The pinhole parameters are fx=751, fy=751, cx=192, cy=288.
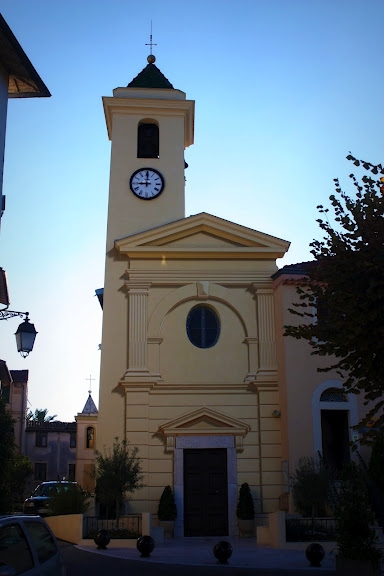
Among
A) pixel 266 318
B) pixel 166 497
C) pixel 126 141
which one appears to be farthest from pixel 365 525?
pixel 126 141

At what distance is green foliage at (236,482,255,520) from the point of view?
22.4 metres

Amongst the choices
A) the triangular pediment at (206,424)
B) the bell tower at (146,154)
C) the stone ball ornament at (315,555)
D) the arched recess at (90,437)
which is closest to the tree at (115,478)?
the triangular pediment at (206,424)

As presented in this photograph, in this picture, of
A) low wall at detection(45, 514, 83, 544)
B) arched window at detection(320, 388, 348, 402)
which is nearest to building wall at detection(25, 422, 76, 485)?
low wall at detection(45, 514, 83, 544)

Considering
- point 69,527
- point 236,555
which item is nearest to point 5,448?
point 69,527

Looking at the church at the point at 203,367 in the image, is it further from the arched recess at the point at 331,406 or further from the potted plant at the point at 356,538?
the potted plant at the point at 356,538

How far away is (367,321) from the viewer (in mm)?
10500

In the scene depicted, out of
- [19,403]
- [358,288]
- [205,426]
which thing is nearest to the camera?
[358,288]

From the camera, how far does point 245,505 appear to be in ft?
73.6

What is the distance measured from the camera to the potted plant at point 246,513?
22359mm

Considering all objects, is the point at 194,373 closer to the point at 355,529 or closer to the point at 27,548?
the point at 355,529

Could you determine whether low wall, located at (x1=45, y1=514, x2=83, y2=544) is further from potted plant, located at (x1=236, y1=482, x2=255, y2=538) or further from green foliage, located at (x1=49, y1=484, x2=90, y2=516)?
potted plant, located at (x1=236, y1=482, x2=255, y2=538)

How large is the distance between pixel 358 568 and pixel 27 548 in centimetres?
615

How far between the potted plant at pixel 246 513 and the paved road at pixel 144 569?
605 centimetres

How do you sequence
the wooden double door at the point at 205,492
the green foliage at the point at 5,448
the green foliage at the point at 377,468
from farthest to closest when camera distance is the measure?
1. the wooden double door at the point at 205,492
2. the green foliage at the point at 377,468
3. the green foliage at the point at 5,448
